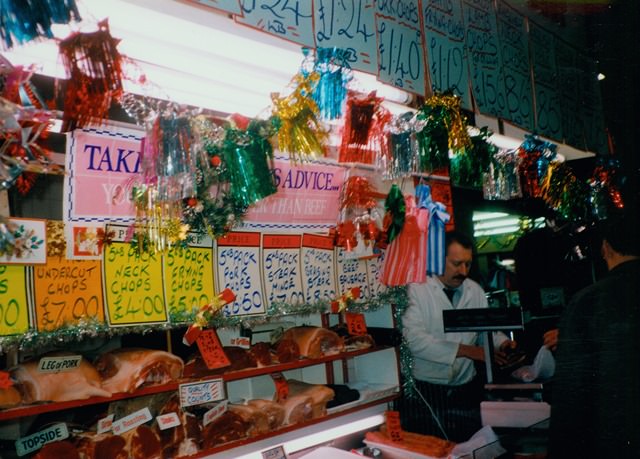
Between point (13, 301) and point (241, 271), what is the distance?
1.20 meters

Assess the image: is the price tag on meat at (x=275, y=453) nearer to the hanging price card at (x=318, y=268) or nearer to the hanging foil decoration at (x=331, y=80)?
the hanging price card at (x=318, y=268)

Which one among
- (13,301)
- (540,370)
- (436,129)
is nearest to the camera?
(13,301)

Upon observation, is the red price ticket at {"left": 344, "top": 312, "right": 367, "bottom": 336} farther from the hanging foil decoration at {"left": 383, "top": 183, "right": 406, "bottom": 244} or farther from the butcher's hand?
the butcher's hand

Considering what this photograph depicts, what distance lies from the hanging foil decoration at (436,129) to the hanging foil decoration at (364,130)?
0.26 meters

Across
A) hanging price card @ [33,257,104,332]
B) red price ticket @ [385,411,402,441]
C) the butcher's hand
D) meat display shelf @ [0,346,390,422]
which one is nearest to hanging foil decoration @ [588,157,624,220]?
the butcher's hand

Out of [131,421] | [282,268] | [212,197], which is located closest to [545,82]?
[282,268]

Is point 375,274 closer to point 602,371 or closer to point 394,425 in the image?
point 394,425

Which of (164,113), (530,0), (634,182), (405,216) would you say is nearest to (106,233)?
(164,113)

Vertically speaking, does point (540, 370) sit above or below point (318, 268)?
below

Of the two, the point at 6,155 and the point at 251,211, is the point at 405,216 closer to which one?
the point at 251,211

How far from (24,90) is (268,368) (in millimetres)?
1832

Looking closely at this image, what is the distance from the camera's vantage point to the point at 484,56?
13.0ft

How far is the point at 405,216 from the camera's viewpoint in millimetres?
3598

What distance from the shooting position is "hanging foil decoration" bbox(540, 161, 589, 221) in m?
4.68
